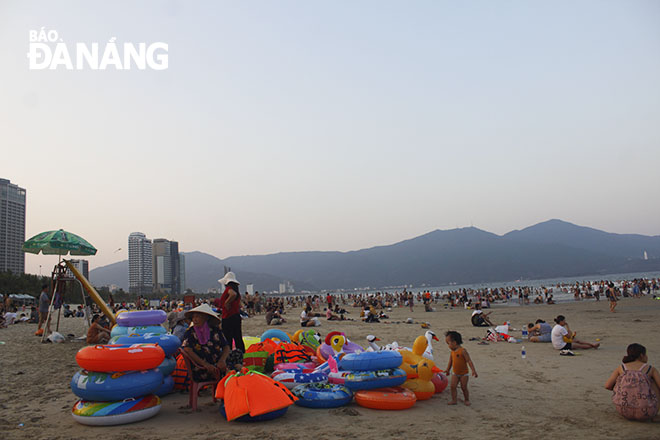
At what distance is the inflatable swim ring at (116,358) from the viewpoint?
524 cm

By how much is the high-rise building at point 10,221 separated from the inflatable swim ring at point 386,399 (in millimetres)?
70509

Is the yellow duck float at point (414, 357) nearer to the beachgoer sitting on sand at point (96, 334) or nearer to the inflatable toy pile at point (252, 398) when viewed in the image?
the inflatable toy pile at point (252, 398)

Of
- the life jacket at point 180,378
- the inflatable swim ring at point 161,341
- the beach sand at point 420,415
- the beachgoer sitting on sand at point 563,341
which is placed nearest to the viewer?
the beach sand at point 420,415

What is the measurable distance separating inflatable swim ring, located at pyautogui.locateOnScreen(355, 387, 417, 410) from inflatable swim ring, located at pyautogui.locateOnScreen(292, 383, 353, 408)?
189mm

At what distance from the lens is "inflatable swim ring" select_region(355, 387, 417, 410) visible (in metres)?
5.79

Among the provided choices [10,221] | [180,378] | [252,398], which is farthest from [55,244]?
[10,221]

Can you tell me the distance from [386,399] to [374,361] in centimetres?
51

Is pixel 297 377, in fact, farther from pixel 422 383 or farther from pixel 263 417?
pixel 422 383

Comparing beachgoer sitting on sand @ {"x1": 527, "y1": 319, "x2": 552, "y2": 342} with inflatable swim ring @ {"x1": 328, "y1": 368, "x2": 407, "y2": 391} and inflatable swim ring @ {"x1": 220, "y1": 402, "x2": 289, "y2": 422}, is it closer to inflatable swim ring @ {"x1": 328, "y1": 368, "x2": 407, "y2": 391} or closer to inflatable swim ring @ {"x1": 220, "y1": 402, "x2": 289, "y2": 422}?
inflatable swim ring @ {"x1": 328, "y1": 368, "x2": 407, "y2": 391}

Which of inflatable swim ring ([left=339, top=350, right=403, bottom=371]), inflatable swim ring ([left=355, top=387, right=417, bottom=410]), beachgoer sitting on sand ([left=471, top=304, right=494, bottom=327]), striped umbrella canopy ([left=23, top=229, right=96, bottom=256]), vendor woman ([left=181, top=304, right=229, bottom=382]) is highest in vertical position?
striped umbrella canopy ([left=23, top=229, right=96, bottom=256])

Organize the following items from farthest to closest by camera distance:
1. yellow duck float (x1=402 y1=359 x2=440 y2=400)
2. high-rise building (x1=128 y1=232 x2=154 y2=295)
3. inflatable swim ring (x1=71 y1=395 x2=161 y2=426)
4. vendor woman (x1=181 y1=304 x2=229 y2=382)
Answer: high-rise building (x1=128 y1=232 x2=154 y2=295) → yellow duck float (x1=402 y1=359 x2=440 y2=400) → vendor woman (x1=181 y1=304 x2=229 y2=382) → inflatable swim ring (x1=71 y1=395 x2=161 y2=426)

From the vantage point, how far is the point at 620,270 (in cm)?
17375

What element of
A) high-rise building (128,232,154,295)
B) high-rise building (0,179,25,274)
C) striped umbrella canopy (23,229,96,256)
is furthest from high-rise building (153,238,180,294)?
striped umbrella canopy (23,229,96,256)

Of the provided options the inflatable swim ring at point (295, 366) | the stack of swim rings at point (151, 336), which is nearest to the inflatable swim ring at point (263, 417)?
the inflatable swim ring at point (295, 366)
